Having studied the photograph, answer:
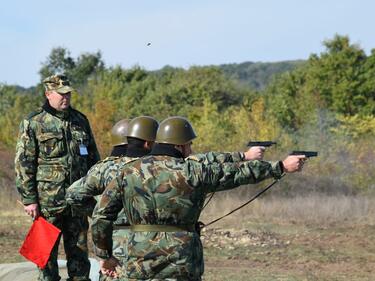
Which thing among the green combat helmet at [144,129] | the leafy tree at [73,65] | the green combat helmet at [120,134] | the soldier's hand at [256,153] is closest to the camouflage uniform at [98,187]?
the green combat helmet at [144,129]

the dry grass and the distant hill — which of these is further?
the distant hill

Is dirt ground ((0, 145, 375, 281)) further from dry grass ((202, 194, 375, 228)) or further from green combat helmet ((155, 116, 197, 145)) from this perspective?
green combat helmet ((155, 116, 197, 145))

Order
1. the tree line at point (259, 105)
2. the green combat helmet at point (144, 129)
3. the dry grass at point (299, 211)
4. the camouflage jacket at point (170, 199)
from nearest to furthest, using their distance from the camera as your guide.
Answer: the camouflage jacket at point (170, 199) → the green combat helmet at point (144, 129) → the dry grass at point (299, 211) → the tree line at point (259, 105)

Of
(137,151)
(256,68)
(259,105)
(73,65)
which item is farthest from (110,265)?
(256,68)

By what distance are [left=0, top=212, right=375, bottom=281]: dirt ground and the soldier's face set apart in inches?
185

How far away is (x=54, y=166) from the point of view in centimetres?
903

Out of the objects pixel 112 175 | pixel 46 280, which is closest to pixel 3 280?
pixel 46 280

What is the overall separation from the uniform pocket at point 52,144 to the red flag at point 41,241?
0.60 metres

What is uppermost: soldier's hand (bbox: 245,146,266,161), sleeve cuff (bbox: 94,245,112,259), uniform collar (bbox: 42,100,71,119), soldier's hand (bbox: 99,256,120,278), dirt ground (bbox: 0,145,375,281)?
uniform collar (bbox: 42,100,71,119)

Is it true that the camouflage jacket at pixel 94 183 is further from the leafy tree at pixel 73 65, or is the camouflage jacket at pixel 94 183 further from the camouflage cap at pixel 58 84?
the leafy tree at pixel 73 65

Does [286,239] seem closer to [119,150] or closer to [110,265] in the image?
[119,150]

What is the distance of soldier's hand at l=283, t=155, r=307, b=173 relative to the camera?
6.46 metres

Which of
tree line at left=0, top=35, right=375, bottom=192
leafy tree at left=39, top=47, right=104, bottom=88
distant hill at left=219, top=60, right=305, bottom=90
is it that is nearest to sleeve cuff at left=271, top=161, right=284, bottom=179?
tree line at left=0, top=35, right=375, bottom=192

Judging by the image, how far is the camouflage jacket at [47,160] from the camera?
9016 mm
